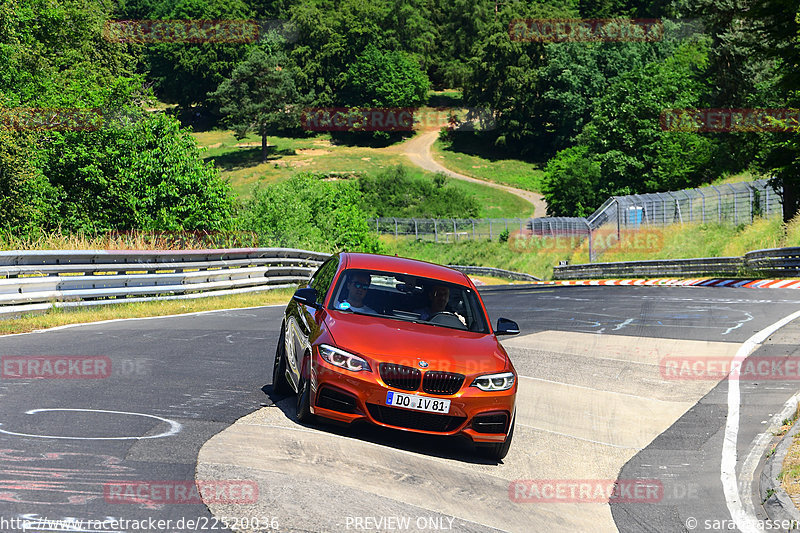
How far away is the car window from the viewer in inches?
357

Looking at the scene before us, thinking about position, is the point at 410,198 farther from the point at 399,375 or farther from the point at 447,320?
the point at 399,375

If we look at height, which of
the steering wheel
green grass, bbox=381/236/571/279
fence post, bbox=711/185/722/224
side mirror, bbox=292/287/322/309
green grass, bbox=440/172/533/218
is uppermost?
side mirror, bbox=292/287/322/309

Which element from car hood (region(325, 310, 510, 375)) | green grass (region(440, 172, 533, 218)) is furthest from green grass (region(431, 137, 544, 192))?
car hood (region(325, 310, 510, 375))

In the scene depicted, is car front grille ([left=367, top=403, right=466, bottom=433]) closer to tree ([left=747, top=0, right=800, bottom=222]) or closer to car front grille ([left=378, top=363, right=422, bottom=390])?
car front grille ([left=378, top=363, right=422, bottom=390])

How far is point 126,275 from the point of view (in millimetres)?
18203

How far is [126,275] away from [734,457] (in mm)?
13109

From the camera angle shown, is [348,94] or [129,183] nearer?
[129,183]

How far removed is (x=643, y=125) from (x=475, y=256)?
18.1 meters

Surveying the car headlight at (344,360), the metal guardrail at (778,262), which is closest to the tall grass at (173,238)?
the car headlight at (344,360)

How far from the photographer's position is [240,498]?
5.70 meters

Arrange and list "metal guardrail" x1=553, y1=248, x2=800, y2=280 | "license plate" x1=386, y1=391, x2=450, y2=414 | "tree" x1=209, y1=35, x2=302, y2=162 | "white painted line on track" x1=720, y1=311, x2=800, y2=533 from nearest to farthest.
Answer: "white painted line on track" x1=720, y1=311, x2=800, y2=533 < "license plate" x1=386, y1=391, x2=450, y2=414 < "metal guardrail" x1=553, y1=248, x2=800, y2=280 < "tree" x1=209, y1=35, x2=302, y2=162

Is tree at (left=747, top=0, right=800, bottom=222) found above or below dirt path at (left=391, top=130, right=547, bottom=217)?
above

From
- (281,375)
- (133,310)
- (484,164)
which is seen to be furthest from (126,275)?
(484,164)

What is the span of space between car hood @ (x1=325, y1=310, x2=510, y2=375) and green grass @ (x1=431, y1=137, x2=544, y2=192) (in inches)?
3910
